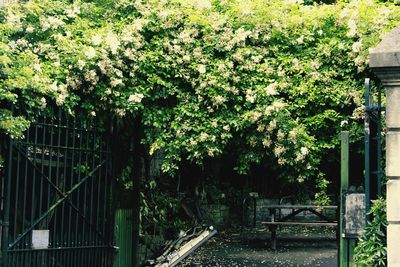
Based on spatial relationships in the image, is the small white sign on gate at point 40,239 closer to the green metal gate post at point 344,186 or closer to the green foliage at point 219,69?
the green foliage at point 219,69

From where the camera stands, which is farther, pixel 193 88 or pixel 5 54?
pixel 193 88

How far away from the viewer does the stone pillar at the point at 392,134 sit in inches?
199

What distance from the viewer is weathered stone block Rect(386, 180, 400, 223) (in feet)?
16.5

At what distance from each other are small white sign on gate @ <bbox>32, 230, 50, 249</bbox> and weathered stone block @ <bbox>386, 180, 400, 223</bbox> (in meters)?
4.96

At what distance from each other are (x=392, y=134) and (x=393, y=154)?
0.16m

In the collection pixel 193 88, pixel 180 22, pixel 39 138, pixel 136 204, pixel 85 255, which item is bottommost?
pixel 85 255

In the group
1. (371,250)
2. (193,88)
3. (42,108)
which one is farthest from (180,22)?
(371,250)

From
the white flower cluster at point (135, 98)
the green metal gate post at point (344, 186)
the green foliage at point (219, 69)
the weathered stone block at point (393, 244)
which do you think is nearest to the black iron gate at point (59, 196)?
the green foliage at point (219, 69)

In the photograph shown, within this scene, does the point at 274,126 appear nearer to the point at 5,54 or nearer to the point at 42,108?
the point at 42,108

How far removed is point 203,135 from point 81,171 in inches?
72.4

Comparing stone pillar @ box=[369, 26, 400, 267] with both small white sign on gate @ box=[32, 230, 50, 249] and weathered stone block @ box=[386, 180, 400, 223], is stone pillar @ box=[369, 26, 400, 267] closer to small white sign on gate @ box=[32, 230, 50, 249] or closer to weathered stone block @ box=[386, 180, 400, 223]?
weathered stone block @ box=[386, 180, 400, 223]

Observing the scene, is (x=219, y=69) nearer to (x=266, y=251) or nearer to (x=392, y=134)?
(x=392, y=134)

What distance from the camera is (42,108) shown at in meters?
8.42

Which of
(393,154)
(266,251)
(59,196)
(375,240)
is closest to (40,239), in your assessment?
(59,196)
